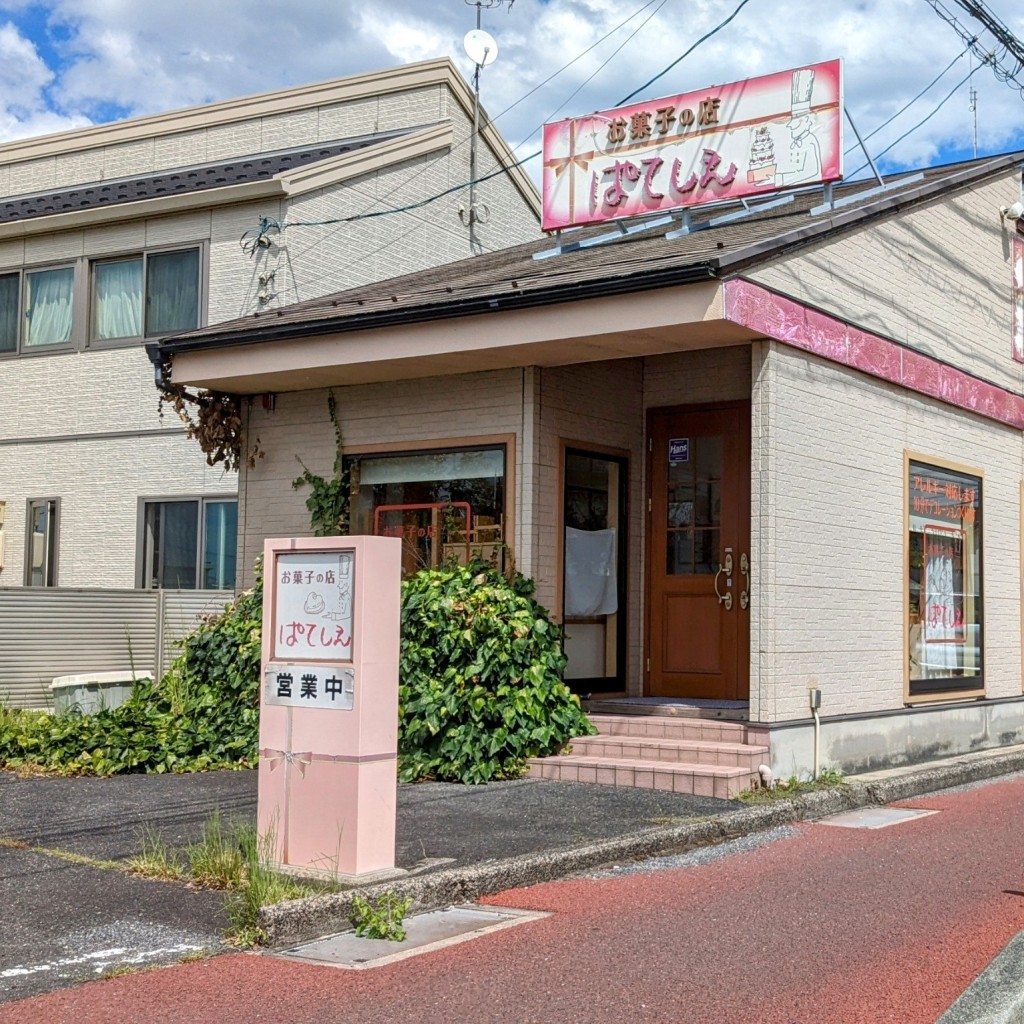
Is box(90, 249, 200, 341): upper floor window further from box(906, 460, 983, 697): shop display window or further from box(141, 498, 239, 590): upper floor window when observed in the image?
box(906, 460, 983, 697): shop display window

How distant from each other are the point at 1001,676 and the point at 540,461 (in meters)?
5.93

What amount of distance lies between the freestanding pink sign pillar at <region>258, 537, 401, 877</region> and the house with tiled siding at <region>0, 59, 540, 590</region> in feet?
33.0

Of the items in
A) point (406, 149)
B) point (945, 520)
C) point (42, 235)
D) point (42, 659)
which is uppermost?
point (406, 149)

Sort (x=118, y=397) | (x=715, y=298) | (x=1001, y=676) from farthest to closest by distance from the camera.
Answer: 1. (x=118, y=397)
2. (x=1001, y=676)
3. (x=715, y=298)

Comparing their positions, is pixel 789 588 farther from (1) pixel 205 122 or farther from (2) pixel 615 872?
(1) pixel 205 122

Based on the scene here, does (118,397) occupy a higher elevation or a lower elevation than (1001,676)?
higher

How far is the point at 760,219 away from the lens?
41.5 feet

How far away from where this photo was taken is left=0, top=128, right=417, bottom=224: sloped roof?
1914 centimetres

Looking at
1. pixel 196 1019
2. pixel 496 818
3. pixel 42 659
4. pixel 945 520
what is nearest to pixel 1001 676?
pixel 945 520

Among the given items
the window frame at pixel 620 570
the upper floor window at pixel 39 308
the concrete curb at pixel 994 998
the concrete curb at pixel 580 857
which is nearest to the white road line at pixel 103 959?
the concrete curb at pixel 580 857

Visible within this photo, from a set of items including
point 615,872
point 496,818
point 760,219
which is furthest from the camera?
point 760,219

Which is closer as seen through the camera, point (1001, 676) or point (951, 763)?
point (951, 763)

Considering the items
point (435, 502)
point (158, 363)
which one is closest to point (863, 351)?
point (435, 502)

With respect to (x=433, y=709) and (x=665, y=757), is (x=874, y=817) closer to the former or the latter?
(x=665, y=757)
